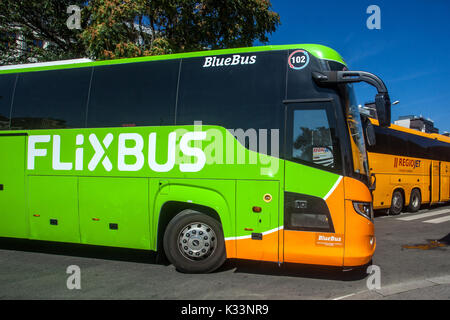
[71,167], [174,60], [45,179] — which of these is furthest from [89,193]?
[174,60]

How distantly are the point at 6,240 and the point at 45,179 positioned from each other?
321 centimetres

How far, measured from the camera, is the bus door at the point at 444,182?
17688mm

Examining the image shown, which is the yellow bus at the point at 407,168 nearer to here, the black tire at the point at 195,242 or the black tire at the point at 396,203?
the black tire at the point at 396,203

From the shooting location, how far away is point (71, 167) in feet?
21.0

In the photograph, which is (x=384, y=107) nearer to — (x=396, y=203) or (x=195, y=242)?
(x=195, y=242)

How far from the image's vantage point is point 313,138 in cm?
520

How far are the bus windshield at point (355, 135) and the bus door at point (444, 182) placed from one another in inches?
564

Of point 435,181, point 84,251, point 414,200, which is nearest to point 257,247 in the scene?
point 84,251

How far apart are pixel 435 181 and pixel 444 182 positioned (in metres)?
1.35

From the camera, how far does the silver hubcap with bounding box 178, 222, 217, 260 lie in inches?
223

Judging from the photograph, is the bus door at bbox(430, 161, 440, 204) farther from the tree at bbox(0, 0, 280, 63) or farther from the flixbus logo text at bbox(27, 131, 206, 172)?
the flixbus logo text at bbox(27, 131, 206, 172)

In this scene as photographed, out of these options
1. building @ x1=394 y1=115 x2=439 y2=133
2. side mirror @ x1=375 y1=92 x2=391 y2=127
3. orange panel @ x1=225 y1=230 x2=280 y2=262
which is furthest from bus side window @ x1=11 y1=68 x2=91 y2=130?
building @ x1=394 y1=115 x2=439 y2=133

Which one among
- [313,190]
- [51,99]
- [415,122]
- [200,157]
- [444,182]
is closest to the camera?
[313,190]
